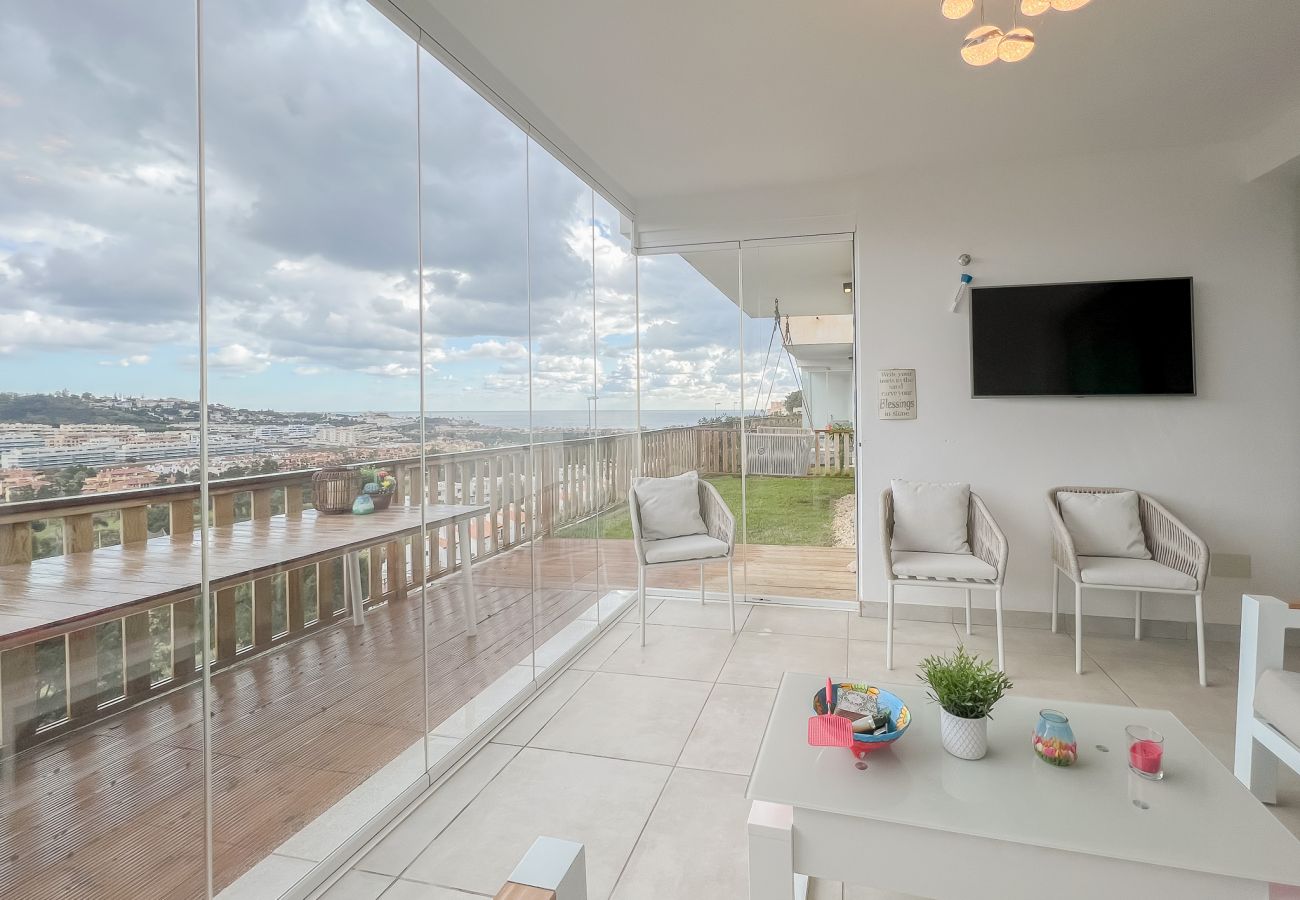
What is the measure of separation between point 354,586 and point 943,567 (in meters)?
2.72

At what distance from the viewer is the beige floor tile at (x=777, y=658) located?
3.09 metres

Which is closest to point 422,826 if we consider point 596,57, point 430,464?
point 430,464

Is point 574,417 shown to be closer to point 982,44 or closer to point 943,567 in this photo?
point 943,567

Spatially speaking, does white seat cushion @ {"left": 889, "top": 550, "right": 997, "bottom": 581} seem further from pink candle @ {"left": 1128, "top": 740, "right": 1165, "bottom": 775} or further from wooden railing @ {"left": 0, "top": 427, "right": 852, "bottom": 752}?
wooden railing @ {"left": 0, "top": 427, "right": 852, "bottom": 752}

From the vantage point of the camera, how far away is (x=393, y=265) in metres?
2.01

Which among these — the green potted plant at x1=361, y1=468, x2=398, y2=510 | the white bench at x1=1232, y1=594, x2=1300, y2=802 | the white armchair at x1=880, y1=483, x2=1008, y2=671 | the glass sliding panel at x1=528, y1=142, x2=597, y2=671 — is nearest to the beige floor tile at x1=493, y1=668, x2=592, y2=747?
the glass sliding panel at x1=528, y1=142, x2=597, y2=671

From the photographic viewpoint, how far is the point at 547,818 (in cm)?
202

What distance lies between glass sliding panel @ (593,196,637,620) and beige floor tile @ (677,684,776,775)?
1.22 m

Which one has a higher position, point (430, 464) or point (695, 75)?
point (695, 75)

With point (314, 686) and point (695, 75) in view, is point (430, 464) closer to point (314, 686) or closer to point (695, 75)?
point (314, 686)

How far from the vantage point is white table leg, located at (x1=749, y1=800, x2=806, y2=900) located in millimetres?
1380

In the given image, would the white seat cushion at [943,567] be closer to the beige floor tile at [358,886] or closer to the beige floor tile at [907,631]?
the beige floor tile at [907,631]

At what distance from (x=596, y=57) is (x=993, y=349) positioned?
2.69 metres

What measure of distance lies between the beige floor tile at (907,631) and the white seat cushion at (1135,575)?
780 millimetres
